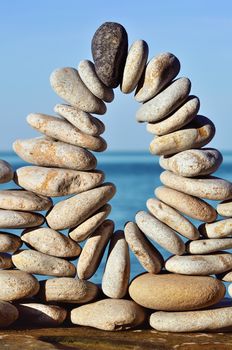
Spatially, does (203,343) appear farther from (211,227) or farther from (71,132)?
(71,132)

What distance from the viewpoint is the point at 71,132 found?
5.06 metres

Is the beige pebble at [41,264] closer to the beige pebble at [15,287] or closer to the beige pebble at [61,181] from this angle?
the beige pebble at [15,287]

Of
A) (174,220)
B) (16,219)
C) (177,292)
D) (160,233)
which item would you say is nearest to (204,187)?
(174,220)

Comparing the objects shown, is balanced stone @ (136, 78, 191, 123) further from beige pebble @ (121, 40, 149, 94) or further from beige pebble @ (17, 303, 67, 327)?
beige pebble @ (17, 303, 67, 327)

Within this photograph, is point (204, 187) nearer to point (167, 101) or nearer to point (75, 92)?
point (167, 101)

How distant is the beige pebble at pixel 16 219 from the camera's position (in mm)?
5008

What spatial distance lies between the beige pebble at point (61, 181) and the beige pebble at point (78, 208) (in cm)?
6

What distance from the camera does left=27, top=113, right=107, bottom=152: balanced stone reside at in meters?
5.05

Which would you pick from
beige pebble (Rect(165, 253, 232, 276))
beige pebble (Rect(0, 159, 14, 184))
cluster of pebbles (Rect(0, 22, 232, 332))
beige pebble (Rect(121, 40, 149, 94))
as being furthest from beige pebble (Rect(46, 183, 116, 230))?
beige pebble (Rect(121, 40, 149, 94))

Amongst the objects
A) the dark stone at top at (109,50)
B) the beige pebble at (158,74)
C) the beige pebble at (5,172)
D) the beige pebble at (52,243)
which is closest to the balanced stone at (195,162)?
the beige pebble at (158,74)

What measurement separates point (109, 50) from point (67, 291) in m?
1.70

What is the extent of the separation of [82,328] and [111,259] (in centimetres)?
51

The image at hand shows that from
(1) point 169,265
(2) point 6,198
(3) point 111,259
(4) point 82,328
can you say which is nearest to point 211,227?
(1) point 169,265

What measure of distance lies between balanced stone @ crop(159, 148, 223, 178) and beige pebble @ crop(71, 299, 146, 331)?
3.25 feet
